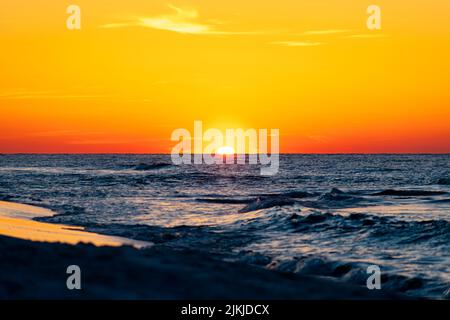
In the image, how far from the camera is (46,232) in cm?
1788

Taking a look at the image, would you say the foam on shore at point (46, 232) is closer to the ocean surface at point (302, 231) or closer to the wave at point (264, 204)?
the ocean surface at point (302, 231)

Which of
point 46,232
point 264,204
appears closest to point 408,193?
point 264,204

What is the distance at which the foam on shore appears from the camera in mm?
16013

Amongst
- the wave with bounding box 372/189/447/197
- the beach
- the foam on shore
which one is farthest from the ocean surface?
the wave with bounding box 372/189/447/197

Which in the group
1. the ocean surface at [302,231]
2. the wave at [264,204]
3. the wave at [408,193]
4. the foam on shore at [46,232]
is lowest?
the wave at [408,193]

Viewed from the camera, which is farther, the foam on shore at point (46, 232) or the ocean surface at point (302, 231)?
the foam on shore at point (46, 232)

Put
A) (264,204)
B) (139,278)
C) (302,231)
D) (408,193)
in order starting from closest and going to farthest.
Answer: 1. (139,278)
2. (302,231)
3. (264,204)
4. (408,193)

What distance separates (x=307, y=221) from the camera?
2245 centimetres

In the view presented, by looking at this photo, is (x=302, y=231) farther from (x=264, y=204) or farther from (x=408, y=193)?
(x=408, y=193)

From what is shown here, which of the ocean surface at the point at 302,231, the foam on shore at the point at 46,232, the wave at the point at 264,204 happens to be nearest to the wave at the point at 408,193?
the ocean surface at the point at 302,231

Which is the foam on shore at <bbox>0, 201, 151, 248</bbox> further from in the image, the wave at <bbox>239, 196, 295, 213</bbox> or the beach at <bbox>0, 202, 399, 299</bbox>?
the wave at <bbox>239, 196, 295, 213</bbox>

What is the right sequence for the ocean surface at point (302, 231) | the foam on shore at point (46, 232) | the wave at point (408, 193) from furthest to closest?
the wave at point (408, 193), the foam on shore at point (46, 232), the ocean surface at point (302, 231)

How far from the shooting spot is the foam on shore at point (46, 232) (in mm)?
16013
